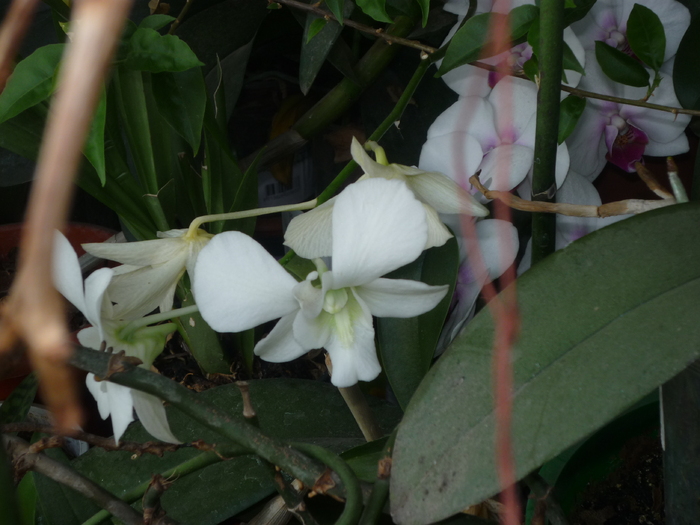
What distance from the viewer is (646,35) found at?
458 mm

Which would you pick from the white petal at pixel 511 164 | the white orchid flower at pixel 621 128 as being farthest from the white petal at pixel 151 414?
the white orchid flower at pixel 621 128

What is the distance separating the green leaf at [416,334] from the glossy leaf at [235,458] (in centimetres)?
7

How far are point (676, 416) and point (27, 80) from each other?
0.45 meters

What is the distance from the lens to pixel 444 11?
0.60 m

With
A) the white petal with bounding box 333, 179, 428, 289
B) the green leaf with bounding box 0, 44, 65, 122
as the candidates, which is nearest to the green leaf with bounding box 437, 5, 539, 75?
the white petal with bounding box 333, 179, 428, 289

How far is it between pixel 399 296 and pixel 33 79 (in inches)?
10.8

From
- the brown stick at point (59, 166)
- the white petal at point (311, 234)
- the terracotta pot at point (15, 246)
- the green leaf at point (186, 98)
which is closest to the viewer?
the brown stick at point (59, 166)

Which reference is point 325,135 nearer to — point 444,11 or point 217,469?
point 444,11

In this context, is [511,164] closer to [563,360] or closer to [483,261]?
[483,261]

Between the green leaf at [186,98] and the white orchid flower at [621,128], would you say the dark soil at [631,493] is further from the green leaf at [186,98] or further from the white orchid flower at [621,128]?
the green leaf at [186,98]

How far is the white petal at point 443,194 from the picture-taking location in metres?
0.39

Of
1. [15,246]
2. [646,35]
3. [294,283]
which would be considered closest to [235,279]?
[294,283]

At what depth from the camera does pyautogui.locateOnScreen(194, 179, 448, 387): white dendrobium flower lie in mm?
302

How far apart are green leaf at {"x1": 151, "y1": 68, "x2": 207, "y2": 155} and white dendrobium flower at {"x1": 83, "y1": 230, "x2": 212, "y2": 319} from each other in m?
0.13
